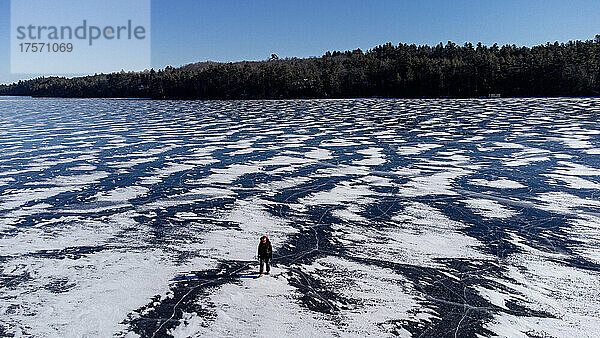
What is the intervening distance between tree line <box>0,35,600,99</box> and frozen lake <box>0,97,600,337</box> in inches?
3042

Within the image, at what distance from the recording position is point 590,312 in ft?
17.4

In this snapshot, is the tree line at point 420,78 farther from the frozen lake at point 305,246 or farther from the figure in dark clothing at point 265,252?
the figure in dark clothing at point 265,252

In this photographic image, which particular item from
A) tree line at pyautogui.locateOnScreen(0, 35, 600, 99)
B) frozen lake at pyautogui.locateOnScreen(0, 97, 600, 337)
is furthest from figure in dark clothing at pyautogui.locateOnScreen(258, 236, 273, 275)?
tree line at pyautogui.locateOnScreen(0, 35, 600, 99)

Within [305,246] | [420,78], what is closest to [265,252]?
[305,246]

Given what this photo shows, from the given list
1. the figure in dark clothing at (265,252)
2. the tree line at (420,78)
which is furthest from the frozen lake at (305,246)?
the tree line at (420,78)

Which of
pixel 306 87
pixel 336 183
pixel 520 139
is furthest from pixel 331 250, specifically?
pixel 306 87

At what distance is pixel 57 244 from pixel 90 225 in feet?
3.60

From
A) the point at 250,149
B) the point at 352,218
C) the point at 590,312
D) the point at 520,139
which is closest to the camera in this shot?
the point at 590,312

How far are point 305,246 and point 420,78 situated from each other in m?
92.5

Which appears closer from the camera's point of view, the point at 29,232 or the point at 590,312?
the point at 590,312

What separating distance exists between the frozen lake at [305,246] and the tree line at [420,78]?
253 feet

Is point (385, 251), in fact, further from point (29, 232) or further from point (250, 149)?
point (250, 149)

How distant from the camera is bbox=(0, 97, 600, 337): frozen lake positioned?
5.29 meters

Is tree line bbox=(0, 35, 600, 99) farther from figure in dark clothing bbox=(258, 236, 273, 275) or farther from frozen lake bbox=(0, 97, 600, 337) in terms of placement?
figure in dark clothing bbox=(258, 236, 273, 275)
